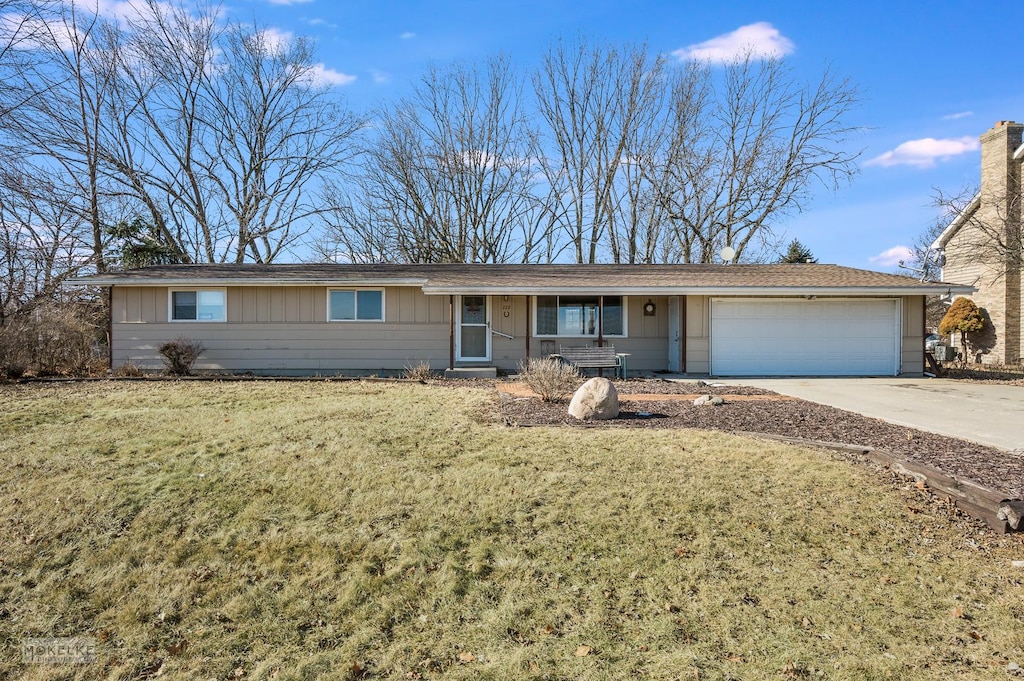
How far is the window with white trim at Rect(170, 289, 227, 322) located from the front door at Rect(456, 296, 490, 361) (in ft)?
18.6

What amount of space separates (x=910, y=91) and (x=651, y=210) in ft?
42.3

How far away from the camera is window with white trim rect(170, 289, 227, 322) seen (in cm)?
1345

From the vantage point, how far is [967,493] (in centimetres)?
441

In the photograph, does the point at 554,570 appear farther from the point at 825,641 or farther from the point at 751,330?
the point at 751,330

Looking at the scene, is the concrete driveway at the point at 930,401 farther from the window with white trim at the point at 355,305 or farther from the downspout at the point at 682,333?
the window with white trim at the point at 355,305

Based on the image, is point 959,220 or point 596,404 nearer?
point 596,404

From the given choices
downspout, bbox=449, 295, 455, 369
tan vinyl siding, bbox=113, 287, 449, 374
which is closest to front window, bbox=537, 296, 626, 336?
downspout, bbox=449, 295, 455, 369

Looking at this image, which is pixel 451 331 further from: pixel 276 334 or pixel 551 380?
pixel 551 380

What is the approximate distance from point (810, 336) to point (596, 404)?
344 inches

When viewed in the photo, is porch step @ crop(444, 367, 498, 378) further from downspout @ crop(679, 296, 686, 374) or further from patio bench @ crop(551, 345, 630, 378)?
downspout @ crop(679, 296, 686, 374)

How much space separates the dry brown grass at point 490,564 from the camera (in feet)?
9.81

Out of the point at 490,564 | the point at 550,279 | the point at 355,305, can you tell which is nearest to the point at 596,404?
the point at 490,564

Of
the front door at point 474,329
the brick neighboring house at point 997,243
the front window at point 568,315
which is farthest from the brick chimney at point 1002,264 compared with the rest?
the front door at point 474,329

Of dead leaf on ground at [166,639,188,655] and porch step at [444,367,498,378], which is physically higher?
porch step at [444,367,498,378]
